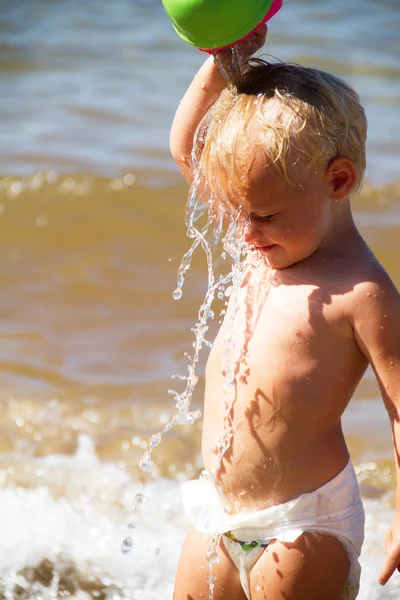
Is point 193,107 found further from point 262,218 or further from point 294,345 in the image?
point 294,345

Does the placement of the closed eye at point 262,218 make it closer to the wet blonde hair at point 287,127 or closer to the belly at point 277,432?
the wet blonde hair at point 287,127

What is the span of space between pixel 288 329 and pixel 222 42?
623mm

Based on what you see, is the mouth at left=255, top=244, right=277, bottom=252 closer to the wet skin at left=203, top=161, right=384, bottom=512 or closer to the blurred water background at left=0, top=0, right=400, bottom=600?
the wet skin at left=203, top=161, right=384, bottom=512

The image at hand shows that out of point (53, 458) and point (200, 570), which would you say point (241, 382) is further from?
point (53, 458)

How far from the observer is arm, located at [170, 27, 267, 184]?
222 cm

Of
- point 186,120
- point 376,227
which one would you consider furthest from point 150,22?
point 186,120

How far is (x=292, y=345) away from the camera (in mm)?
2078

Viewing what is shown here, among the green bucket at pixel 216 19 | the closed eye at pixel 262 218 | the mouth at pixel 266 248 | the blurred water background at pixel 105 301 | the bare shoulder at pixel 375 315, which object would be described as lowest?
the blurred water background at pixel 105 301

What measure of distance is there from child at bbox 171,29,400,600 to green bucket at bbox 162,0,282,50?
13cm

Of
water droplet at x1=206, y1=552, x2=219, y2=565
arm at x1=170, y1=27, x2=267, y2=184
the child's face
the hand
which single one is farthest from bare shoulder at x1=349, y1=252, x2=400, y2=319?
water droplet at x1=206, y1=552, x2=219, y2=565

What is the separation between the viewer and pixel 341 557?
2102mm

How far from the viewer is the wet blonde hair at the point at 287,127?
1.96 meters

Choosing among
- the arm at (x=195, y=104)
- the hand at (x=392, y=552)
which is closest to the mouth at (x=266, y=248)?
the arm at (x=195, y=104)

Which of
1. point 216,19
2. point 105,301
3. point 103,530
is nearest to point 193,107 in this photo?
point 216,19
